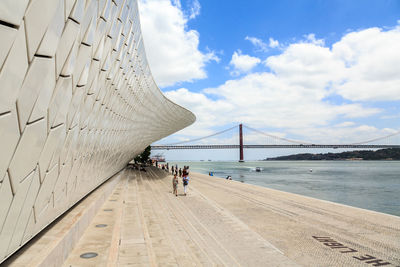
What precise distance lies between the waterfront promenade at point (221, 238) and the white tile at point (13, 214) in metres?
0.44

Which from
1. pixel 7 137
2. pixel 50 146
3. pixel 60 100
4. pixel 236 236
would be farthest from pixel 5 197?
pixel 236 236

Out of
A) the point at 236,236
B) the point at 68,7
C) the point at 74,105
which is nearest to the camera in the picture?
the point at 68,7

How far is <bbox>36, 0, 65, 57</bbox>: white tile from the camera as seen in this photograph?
307 cm

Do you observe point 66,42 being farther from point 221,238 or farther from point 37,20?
point 221,238

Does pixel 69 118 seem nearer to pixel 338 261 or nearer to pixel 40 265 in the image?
pixel 40 265

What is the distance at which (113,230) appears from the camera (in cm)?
724

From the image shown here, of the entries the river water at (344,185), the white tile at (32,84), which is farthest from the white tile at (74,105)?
the river water at (344,185)

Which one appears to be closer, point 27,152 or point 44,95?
point 44,95

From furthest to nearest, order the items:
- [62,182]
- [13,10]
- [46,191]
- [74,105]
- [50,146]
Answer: [62,182], [46,191], [74,105], [50,146], [13,10]

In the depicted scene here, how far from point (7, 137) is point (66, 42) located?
5.04ft

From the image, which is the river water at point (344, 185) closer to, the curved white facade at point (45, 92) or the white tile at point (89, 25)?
the curved white facade at point (45, 92)

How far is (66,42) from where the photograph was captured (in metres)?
3.76

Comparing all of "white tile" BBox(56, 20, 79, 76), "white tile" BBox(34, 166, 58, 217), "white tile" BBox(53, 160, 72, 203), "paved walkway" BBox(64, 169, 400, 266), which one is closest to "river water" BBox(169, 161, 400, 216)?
"paved walkway" BBox(64, 169, 400, 266)

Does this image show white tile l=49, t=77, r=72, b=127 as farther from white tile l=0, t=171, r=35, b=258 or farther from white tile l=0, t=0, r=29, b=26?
white tile l=0, t=0, r=29, b=26
